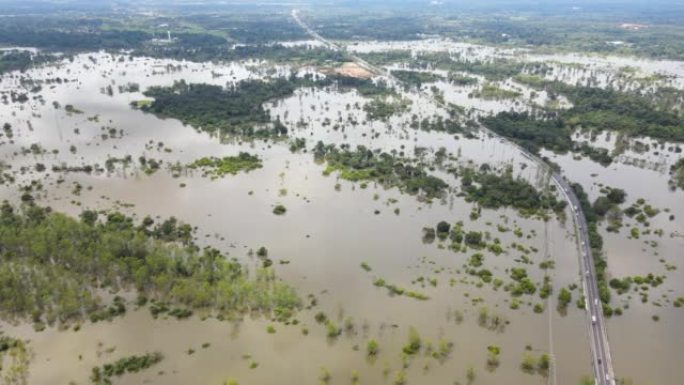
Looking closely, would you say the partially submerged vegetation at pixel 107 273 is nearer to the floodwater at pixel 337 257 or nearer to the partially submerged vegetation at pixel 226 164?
the floodwater at pixel 337 257

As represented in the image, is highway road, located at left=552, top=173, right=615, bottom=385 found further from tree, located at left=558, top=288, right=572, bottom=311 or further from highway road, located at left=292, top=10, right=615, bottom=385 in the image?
tree, located at left=558, top=288, right=572, bottom=311

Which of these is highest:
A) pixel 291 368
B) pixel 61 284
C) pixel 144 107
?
pixel 144 107

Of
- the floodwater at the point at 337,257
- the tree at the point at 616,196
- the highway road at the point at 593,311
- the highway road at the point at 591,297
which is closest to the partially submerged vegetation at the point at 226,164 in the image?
the floodwater at the point at 337,257

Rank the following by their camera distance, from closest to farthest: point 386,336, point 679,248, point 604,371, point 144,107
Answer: point 604,371
point 386,336
point 679,248
point 144,107

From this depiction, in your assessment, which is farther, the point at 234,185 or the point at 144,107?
the point at 144,107

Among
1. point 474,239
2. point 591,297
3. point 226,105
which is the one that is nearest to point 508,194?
point 474,239

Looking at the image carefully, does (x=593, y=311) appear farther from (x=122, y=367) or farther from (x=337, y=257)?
(x=122, y=367)


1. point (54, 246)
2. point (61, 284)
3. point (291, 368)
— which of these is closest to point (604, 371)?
point (291, 368)

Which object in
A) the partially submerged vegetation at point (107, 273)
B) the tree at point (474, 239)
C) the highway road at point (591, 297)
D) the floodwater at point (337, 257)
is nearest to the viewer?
the highway road at point (591, 297)

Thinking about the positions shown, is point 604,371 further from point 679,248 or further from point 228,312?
point 228,312
